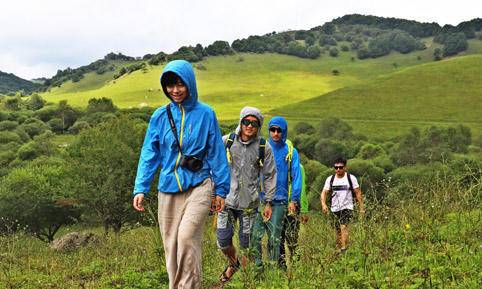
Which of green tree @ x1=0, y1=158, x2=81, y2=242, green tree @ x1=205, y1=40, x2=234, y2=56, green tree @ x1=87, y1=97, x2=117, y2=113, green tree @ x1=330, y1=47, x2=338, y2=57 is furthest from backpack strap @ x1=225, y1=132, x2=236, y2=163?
green tree @ x1=330, y1=47, x2=338, y2=57

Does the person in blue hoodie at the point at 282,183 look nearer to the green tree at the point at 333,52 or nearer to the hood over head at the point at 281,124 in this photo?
the hood over head at the point at 281,124

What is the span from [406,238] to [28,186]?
150ft

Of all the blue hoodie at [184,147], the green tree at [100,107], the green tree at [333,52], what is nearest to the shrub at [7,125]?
the green tree at [100,107]

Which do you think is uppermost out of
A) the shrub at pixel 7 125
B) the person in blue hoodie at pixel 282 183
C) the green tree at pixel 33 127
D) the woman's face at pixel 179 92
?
the woman's face at pixel 179 92

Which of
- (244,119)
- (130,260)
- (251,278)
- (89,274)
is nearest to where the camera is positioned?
(251,278)

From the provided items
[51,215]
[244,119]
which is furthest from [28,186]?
[244,119]

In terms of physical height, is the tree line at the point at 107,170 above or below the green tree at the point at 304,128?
above

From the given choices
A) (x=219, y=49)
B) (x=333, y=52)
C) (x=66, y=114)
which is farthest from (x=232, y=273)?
(x=333, y=52)

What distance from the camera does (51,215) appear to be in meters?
45.9

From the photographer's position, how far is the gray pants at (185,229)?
166 inches

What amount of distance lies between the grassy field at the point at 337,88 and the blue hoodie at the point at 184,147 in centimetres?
7910

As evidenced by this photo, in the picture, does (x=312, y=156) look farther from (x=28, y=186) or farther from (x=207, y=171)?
(x=207, y=171)

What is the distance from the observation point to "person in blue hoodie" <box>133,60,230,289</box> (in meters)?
4.24

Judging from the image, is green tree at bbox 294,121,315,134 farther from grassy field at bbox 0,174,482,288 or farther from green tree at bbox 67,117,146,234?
grassy field at bbox 0,174,482,288
